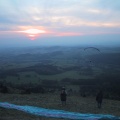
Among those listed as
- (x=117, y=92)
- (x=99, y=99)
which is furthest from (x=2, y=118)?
(x=117, y=92)

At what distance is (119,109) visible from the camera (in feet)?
87.1

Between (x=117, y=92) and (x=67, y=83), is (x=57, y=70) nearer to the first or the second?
(x=67, y=83)

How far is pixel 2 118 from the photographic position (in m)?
19.1

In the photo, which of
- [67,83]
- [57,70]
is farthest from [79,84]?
[57,70]

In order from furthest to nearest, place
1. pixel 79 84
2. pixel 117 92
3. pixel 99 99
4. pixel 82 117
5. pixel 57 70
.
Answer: pixel 57 70, pixel 79 84, pixel 117 92, pixel 99 99, pixel 82 117

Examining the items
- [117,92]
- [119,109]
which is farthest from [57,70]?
[119,109]

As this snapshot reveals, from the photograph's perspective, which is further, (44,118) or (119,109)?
(119,109)

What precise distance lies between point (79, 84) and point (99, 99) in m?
32.7

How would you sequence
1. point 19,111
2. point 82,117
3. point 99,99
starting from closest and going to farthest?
point 82,117 → point 19,111 → point 99,99

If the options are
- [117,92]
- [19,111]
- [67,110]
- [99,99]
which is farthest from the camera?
[117,92]

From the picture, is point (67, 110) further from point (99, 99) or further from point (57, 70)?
point (57, 70)

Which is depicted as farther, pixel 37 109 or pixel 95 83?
pixel 95 83

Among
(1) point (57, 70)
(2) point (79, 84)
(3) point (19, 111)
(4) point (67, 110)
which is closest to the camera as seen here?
(3) point (19, 111)

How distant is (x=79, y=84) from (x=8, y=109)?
122 ft
